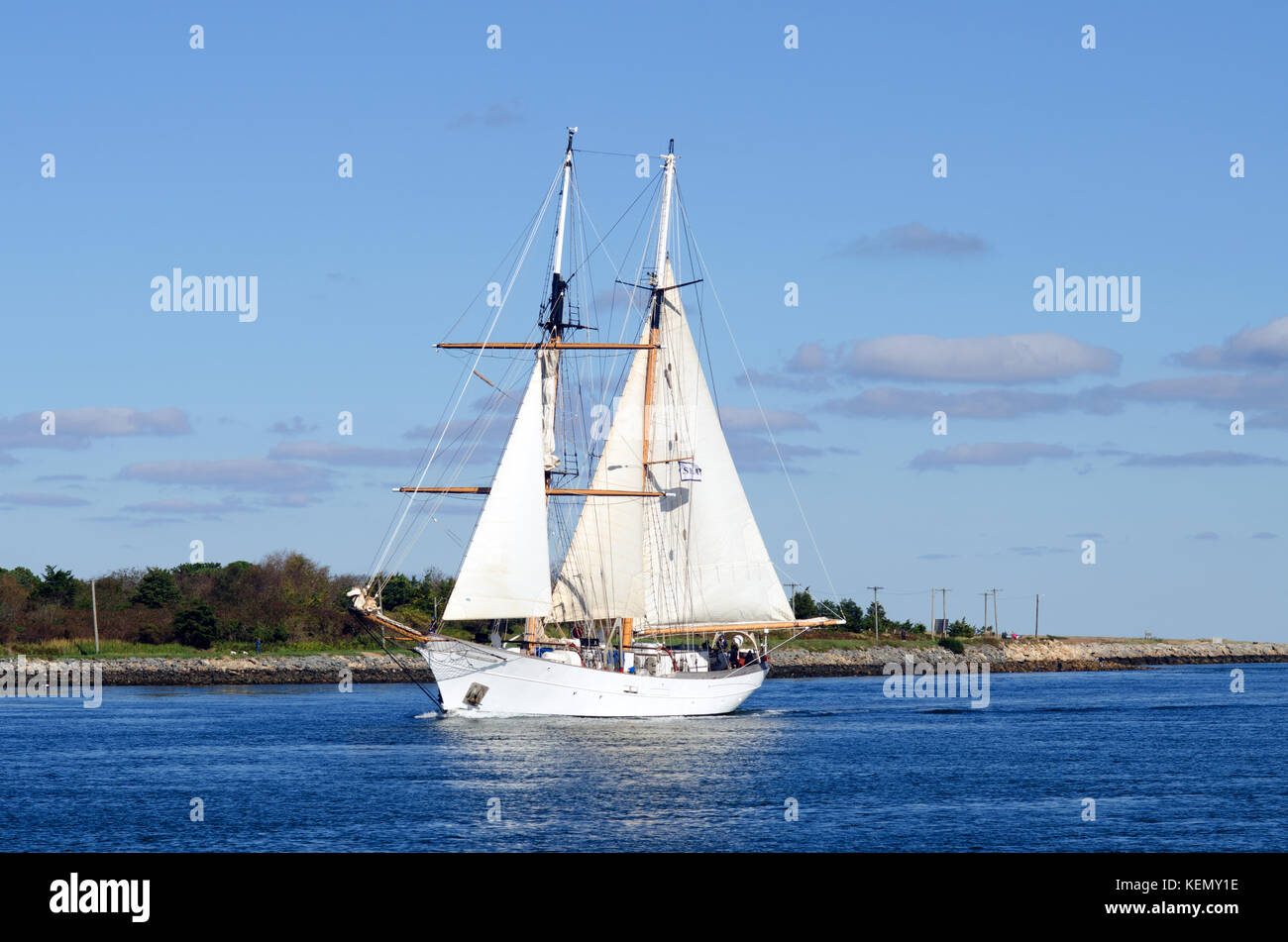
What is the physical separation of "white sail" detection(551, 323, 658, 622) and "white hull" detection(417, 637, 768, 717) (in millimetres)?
5951

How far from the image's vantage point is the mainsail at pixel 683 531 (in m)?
76.5

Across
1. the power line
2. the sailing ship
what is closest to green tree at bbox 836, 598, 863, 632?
the power line

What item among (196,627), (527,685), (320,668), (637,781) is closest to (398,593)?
(320,668)

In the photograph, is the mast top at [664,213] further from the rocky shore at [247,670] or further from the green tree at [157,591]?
the green tree at [157,591]

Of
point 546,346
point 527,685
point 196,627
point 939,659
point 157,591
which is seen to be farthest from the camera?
point 939,659

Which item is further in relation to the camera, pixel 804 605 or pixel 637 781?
pixel 804 605

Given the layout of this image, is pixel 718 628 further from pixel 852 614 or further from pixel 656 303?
pixel 852 614

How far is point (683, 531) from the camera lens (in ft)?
253

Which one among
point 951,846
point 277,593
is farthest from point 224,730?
point 277,593

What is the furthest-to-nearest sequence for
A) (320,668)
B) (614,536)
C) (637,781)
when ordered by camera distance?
1. (320,668)
2. (614,536)
3. (637,781)

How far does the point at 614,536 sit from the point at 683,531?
3.82 m

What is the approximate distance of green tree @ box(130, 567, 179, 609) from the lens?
5704 inches
